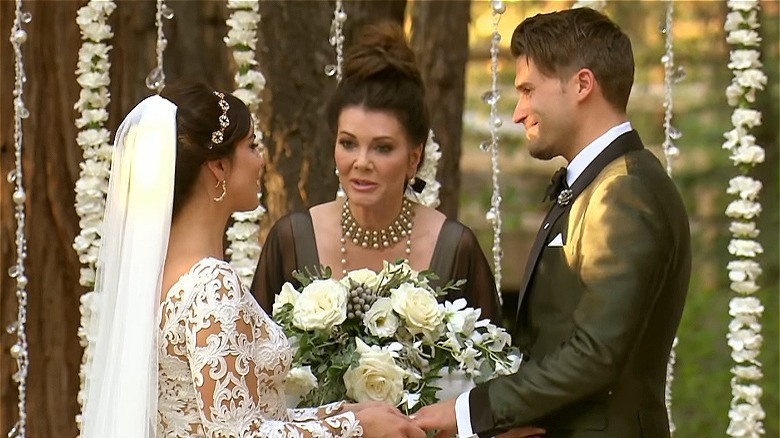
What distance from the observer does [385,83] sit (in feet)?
11.2

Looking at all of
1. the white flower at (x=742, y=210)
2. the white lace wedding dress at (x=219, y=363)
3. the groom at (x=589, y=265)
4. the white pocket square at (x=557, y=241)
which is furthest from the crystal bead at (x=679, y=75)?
the white lace wedding dress at (x=219, y=363)

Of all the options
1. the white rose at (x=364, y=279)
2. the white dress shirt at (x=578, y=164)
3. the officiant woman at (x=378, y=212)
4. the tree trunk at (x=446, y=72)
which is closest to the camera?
the white dress shirt at (x=578, y=164)

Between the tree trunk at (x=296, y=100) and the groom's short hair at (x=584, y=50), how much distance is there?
2050 millimetres

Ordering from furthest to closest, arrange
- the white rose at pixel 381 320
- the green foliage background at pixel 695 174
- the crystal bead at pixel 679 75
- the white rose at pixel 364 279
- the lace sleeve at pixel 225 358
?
the green foliage background at pixel 695 174 → the crystal bead at pixel 679 75 → the white rose at pixel 364 279 → the white rose at pixel 381 320 → the lace sleeve at pixel 225 358

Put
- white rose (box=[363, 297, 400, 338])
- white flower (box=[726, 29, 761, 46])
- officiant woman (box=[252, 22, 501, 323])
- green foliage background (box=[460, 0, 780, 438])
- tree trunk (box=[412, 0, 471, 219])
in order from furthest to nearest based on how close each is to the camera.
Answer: green foliage background (box=[460, 0, 780, 438]) → tree trunk (box=[412, 0, 471, 219]) → white flower (box=[726, 29, 761, 46]) → officiant woman (box=[252, 22, 501, 323]) → white rose (box=[363, 297, 400, 338])

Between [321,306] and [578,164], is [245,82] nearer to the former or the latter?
[321,306]

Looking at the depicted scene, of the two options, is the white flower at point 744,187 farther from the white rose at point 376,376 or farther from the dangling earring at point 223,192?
the dangling earring at point 223,192

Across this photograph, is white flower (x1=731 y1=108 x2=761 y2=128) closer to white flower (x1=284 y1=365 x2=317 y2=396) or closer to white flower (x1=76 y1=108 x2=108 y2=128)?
white flower (x1=284 y1=365 x2=317 y2=396)

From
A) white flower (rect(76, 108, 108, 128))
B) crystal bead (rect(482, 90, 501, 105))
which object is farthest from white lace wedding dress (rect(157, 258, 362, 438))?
white flower (rect(76, 108, 108, 128))

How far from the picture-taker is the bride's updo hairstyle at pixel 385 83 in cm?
339

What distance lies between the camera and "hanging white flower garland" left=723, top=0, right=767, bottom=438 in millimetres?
3887

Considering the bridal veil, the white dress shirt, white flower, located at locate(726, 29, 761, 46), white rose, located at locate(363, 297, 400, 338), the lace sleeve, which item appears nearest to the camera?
the lace sleeve

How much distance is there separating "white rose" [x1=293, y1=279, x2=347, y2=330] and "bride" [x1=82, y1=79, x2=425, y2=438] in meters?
0.15

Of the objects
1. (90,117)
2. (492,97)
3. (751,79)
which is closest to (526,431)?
(492,97)
